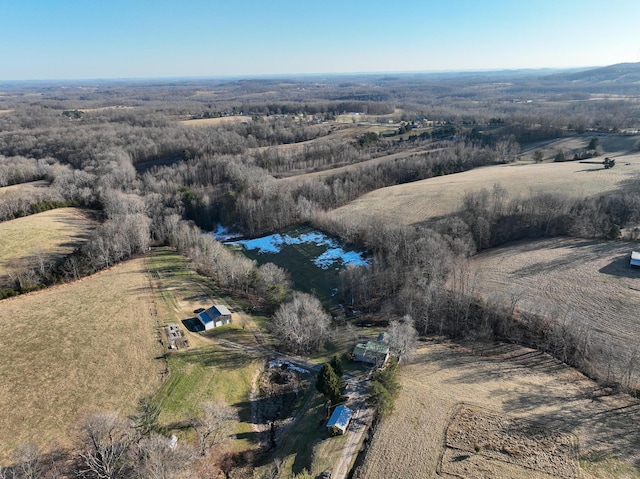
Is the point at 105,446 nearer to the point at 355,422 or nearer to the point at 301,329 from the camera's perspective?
the point at 355,422

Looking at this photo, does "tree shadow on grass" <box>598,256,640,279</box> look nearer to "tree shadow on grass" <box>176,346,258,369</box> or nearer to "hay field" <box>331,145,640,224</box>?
"hay field" <box>331,145,640,224</box>

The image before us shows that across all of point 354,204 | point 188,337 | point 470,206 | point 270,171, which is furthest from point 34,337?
point 270,171

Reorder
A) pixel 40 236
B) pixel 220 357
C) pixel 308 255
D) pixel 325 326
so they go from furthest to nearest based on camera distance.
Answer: pixel 308 255, pixel 40 236, pixel 325 326, pixel 220 357

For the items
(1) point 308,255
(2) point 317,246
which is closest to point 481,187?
(2) point 317,246

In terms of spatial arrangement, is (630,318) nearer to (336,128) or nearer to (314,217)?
(314,217)

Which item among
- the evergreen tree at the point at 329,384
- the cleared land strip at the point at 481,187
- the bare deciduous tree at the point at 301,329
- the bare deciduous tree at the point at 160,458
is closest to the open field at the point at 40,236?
the bare deciduous tree at the point at 301,329

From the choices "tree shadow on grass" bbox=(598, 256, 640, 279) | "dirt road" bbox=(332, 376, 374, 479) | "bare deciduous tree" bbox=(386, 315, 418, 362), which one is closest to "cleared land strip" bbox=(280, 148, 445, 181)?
"tree shadow on grass" bbox=(598, 256, 640, 279)
